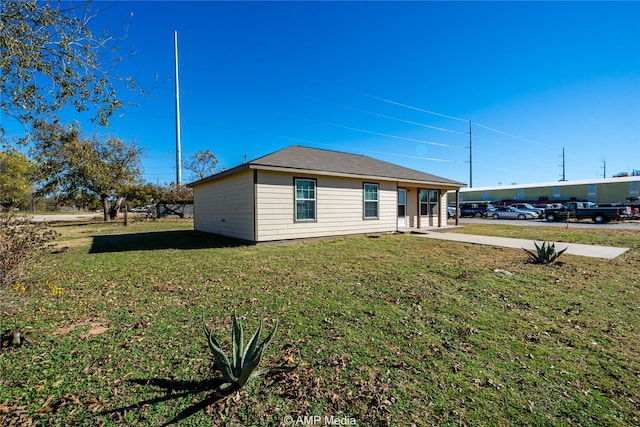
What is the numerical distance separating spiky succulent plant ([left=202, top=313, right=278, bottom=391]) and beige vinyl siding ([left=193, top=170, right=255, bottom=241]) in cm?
705

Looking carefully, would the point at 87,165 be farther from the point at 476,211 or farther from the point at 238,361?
the point at 476,211

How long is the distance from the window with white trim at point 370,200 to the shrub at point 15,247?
10.2 metres

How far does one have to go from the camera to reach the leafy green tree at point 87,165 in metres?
20.7

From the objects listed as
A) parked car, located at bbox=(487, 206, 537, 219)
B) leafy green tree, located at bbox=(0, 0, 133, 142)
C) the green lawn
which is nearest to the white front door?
the green lawn

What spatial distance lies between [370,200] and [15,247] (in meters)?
10.8

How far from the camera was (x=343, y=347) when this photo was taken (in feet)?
9.90

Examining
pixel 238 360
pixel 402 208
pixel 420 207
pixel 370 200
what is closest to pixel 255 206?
pixel 370 200

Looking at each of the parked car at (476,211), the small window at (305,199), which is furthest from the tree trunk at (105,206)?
the parked car at (476,211)

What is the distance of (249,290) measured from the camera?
4832 millimetres

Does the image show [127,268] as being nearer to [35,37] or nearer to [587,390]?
[35,37]

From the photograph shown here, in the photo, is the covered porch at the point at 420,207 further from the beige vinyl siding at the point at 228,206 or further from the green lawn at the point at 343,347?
the green lawn at the point at 343,347

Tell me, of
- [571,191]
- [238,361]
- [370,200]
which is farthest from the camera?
[571,191]

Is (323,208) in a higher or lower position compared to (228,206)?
lower

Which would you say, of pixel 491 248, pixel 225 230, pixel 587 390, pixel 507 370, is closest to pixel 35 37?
pixel 507 370
